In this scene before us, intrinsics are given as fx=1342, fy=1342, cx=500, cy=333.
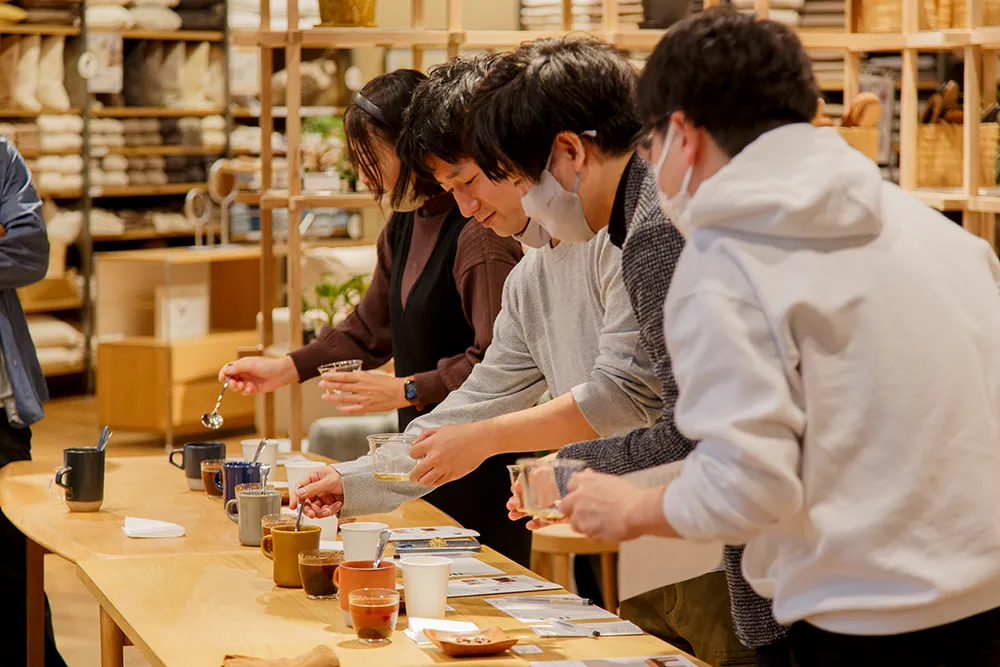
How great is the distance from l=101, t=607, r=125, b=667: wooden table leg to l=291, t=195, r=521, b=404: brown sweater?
97cm

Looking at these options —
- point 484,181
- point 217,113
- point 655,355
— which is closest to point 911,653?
point 655,355

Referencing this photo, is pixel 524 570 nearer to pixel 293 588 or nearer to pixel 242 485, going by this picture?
pixel 293 588

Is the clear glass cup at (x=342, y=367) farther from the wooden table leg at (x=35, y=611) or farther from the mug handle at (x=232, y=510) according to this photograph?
the wooden table leg at (x=35, y=611)

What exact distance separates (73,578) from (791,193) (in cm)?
476

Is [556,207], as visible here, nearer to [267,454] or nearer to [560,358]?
[560,358]

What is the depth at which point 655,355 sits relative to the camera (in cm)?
180

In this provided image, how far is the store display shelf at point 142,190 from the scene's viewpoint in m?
9.48

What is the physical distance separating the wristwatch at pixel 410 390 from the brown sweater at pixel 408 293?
0.5 inches

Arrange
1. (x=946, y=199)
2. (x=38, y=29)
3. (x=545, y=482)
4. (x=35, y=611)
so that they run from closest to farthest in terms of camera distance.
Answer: (x=545, y=482)
(x=35, y=611)
(x=946, y=199)
(x=38, y=29)

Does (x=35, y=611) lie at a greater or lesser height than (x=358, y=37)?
lesser

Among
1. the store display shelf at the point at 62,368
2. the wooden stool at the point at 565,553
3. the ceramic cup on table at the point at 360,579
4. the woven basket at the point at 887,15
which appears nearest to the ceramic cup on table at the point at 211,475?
the wooden stool at the point at 565,553

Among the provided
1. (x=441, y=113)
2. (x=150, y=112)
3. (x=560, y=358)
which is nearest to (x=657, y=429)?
(x=560, y=358)

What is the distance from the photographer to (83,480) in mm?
2926

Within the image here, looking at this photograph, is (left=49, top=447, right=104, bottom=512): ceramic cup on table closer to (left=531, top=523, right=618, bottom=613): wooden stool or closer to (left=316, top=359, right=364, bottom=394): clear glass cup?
(left=316, top=359, right=364, bottom=394): clear glass cup
